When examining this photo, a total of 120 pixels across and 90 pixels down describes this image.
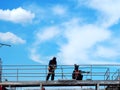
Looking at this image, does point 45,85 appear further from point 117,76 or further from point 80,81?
point 117,76

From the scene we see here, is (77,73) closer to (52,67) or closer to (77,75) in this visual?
(77,75)

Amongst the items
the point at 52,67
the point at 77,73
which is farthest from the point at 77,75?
the point at 52,67

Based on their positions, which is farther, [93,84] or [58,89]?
[58,89]

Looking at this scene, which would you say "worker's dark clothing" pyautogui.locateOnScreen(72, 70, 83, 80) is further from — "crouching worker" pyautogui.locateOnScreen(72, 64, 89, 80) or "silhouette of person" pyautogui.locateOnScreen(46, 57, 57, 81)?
"silhouette of person" pyautogui.locateOnScreen(46, 57, 57, 81)

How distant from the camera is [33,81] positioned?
111ft

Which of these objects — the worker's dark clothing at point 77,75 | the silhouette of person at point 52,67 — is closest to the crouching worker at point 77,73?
the worker's dark clothing at point 77,75

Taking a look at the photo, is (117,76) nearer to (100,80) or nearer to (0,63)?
(100,80)

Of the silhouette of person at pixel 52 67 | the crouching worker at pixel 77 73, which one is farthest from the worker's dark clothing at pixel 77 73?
the silhouette of person at pixel 52 67

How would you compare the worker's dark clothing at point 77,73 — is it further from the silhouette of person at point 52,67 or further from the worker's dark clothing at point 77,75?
the silhouette of person at point 52,67

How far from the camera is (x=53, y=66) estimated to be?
33906 millimetres

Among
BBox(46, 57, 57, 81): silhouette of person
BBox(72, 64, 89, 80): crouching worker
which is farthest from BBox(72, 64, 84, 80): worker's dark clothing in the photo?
BBox(46, 57, 57, 81): silhouette of person

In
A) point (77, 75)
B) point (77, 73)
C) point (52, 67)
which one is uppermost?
point (52, 67)

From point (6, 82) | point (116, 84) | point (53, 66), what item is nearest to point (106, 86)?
point (116, 84)

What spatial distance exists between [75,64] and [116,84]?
301 centimetres
